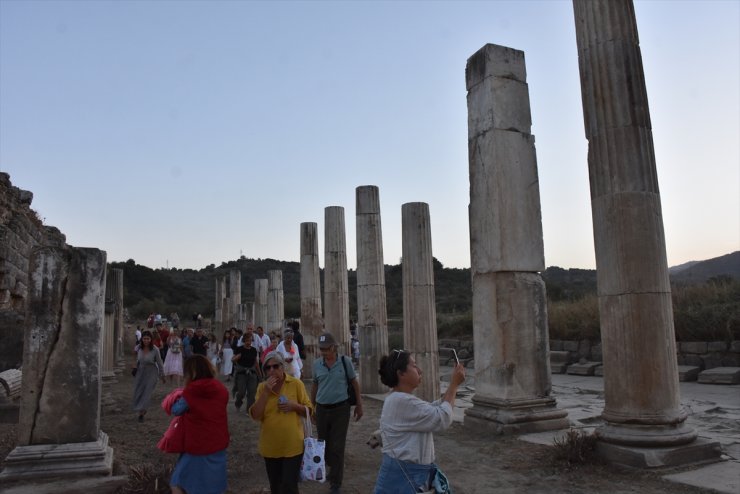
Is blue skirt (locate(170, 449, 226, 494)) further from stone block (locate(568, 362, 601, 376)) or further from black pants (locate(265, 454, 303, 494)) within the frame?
stone block (locate(568, 362, 601, 376))

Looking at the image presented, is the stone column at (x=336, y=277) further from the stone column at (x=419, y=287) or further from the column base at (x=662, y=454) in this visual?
the column base at (x=662, y=454)

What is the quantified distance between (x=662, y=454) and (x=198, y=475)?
475cm

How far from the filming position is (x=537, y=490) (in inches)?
225

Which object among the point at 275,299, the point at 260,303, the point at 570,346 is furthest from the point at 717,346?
the point at 260,303

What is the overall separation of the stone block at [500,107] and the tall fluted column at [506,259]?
16mm

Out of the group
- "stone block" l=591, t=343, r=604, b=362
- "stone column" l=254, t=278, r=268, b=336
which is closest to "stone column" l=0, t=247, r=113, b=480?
"stone block" l=591, t=343, r=604, b=362

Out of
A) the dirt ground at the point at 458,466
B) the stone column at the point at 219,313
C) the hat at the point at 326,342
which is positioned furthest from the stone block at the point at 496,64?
the stone column at the point at 219,313

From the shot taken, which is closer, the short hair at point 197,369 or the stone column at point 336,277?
the short hair at point 197,369

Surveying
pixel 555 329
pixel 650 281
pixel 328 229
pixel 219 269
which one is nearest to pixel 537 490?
pixel 650 281

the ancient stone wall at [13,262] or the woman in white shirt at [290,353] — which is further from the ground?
the ancient stone wall at [13,262]

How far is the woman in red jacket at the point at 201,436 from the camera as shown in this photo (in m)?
4.16

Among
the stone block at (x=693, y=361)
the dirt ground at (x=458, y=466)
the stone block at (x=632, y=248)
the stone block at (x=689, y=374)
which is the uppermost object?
the stone block at (x=632, y=248)

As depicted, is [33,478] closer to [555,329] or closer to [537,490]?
[537,490]

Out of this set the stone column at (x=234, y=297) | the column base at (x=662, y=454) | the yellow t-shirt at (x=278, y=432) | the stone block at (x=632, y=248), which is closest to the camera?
the yellow t-shirt at (x=278, y=432)
